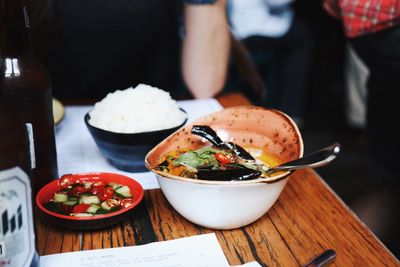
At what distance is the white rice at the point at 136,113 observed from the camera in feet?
3.44

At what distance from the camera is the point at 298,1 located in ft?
12.1

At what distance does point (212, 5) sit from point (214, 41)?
0.13 m

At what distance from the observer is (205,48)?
5.62 ft

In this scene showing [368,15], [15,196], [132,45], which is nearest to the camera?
[15,196]

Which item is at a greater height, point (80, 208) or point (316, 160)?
point (316, 160)

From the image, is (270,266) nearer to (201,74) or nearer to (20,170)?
(20,170)

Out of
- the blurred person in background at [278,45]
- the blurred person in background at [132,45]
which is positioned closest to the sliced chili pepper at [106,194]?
the blurred person in background at [132,45]

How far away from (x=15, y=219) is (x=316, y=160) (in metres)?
0.47

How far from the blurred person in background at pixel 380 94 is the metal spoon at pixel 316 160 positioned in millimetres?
845

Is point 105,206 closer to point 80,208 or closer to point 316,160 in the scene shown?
point 80,208

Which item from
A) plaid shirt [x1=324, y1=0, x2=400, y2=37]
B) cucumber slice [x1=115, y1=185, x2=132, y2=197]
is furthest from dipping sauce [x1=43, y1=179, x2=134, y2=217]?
plaid shirt [x1=324, y1=0, x2=400, y2=37]

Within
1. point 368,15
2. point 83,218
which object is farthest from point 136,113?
point 368,15

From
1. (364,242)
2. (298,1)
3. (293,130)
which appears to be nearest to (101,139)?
(293,130)

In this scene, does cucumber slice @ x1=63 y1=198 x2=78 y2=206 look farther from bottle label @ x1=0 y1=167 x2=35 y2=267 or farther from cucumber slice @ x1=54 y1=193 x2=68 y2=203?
bottle label @ x1=0 y1=167 x2=35 y2=267
